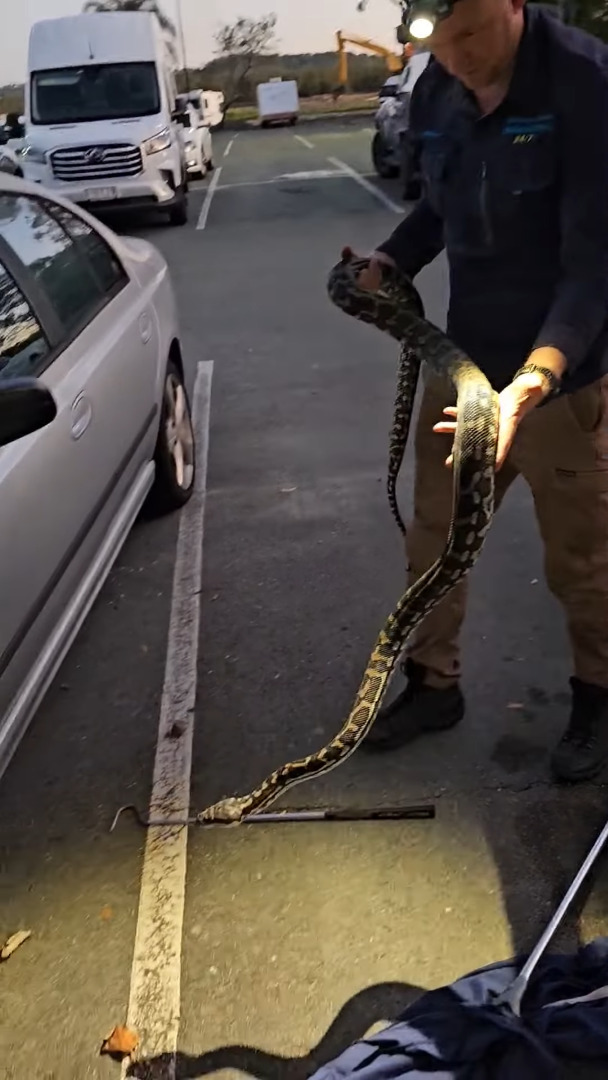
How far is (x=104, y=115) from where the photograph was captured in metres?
16.1

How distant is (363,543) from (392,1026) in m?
2.76

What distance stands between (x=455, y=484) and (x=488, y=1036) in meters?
1.19

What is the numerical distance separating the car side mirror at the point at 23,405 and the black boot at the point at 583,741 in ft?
5.85

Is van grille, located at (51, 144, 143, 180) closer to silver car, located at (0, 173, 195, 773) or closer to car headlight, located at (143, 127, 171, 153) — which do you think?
car headlight, located at (143, 127, 171, 153)

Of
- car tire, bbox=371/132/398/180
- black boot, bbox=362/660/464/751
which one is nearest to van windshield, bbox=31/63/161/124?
car tire, bbox=371/132/398/180

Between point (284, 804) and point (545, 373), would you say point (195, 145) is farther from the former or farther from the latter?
point (545, 373)

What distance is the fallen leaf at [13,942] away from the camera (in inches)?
109

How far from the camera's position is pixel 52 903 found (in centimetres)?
291

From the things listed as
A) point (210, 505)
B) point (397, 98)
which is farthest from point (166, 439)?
point (397, 98)

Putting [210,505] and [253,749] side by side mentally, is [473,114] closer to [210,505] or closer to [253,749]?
[253,749]

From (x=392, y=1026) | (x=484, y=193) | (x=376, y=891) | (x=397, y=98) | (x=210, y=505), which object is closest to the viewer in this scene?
(x=392, y=1026)

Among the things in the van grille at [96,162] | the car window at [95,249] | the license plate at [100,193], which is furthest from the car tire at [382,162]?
the car window at [95,249]

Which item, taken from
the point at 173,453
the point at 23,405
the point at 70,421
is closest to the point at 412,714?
the point at 70,421

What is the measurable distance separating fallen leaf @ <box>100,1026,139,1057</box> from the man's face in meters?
2.39
